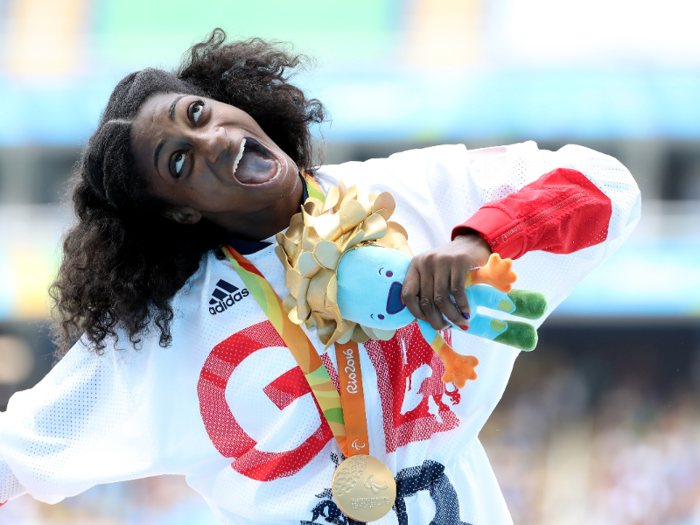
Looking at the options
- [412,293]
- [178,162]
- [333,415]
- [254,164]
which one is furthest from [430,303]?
[178,162]

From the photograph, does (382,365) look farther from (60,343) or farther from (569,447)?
(569,447)

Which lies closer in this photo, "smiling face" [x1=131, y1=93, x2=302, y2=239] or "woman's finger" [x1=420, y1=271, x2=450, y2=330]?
"woman's finger" [x1=420, y1=271, x2=450, y2=330]

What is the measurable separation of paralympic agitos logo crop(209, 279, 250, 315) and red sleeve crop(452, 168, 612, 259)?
0.52m

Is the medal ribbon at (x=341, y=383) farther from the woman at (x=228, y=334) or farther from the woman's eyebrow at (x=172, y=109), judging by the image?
the woman's eyebrow at (x=172, y=109)

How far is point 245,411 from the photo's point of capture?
156cm

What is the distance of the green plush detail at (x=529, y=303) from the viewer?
3.69ft

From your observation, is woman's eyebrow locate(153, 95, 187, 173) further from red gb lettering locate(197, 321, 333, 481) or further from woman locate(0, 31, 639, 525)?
red gb lettering locate(197, 321, 333, 481)

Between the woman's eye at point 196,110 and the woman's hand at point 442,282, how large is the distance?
0.60 meters

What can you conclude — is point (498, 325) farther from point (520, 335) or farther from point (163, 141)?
point (163, 141)

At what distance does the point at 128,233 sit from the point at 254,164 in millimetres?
339

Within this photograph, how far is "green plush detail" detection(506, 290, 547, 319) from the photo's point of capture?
1.12 metres

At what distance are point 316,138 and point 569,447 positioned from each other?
17.7 feet

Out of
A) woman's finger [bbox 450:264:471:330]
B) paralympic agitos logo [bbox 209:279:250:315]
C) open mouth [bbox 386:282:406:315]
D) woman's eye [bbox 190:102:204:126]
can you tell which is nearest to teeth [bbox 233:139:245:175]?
woman's eye [bbox 190:102:204:126]

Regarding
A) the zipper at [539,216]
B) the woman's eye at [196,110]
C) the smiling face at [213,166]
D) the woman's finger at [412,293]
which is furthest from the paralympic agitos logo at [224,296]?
the zipper at [539,216]
